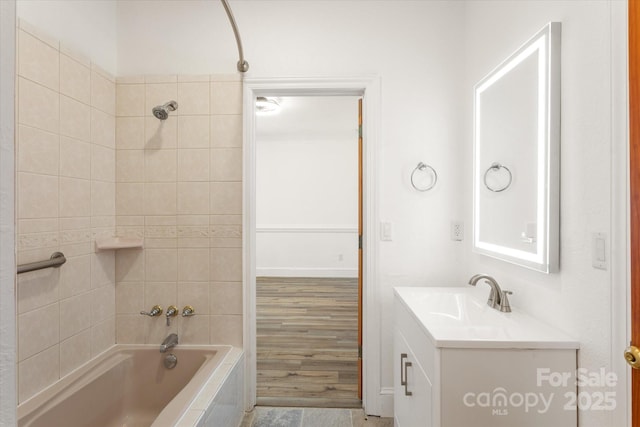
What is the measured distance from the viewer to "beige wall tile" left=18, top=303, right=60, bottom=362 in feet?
4.70

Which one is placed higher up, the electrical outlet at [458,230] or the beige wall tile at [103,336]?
the electrical outlet at [458,230]

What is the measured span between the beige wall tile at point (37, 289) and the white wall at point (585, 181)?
2.26 metres

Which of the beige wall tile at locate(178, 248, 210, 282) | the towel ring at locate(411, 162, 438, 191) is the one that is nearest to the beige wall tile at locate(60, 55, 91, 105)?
the beige wall tile at locate(178, 248, 210, 282)

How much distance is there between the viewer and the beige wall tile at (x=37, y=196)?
143 centimetres

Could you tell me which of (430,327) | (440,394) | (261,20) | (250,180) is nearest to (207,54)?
(261,20)

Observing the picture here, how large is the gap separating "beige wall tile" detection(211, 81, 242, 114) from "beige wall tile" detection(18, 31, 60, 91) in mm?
781

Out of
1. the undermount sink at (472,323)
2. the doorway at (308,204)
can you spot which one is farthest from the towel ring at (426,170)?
the doorway at (308,204)

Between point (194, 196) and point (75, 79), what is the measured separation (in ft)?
2.86

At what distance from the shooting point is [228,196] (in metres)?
2.02

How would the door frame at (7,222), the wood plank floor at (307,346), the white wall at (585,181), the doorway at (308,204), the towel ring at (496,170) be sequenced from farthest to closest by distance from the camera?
the doorway at (308,204) < the wood plank floor at (307,346) < the towel ring at (496,170) < the white wall at (585,181) < the door frame at (7,222)

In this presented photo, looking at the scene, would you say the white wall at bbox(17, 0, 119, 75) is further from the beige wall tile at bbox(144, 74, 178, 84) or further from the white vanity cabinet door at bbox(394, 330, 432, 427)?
the white vanity cabinet door at bbox(394, 330, 432, 427)

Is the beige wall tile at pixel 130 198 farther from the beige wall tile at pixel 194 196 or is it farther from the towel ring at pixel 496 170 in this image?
the towel ring at pixel 496 170

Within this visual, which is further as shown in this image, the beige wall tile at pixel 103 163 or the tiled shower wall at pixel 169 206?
the tiled shower wall at pixel 169 206

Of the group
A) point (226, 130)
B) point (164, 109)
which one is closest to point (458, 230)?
point (226, 130)
